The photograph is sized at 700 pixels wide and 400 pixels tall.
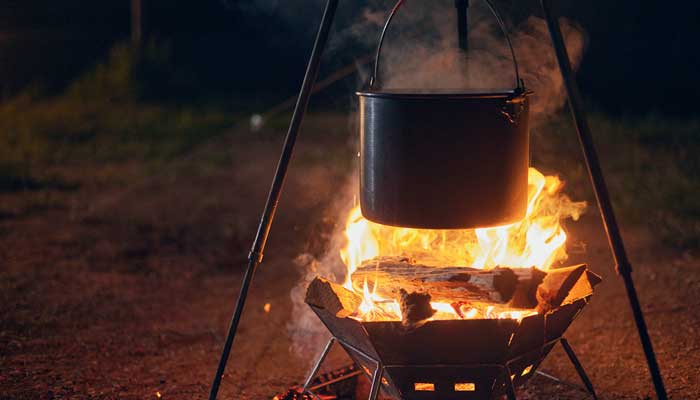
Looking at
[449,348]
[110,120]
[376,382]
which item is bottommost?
[376,382]

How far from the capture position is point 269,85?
14539 millimetres

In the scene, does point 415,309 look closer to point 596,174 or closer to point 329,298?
point 329,298

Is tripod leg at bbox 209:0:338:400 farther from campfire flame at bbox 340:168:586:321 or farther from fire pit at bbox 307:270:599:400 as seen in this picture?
campfire flame at bbox 340:168:586:321

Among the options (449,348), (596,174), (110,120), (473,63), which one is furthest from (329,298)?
(110,120)

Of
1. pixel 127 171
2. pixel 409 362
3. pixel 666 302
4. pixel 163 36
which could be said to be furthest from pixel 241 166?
pixel 163 36

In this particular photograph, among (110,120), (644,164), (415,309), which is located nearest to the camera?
(415,309)

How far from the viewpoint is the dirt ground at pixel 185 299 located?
10.4 feet

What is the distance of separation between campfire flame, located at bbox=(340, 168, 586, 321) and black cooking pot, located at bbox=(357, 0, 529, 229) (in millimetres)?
323

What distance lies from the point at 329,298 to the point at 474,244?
0.86 m

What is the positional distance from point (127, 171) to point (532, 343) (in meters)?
6.57

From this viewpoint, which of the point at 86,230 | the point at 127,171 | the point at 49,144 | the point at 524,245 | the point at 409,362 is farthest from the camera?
the point at 49,144

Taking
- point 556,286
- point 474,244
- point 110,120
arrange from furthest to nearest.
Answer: point 110,120
point 474,244
point 556,286

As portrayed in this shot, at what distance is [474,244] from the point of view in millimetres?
3061

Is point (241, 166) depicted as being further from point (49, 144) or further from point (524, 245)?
point (524, 245)
